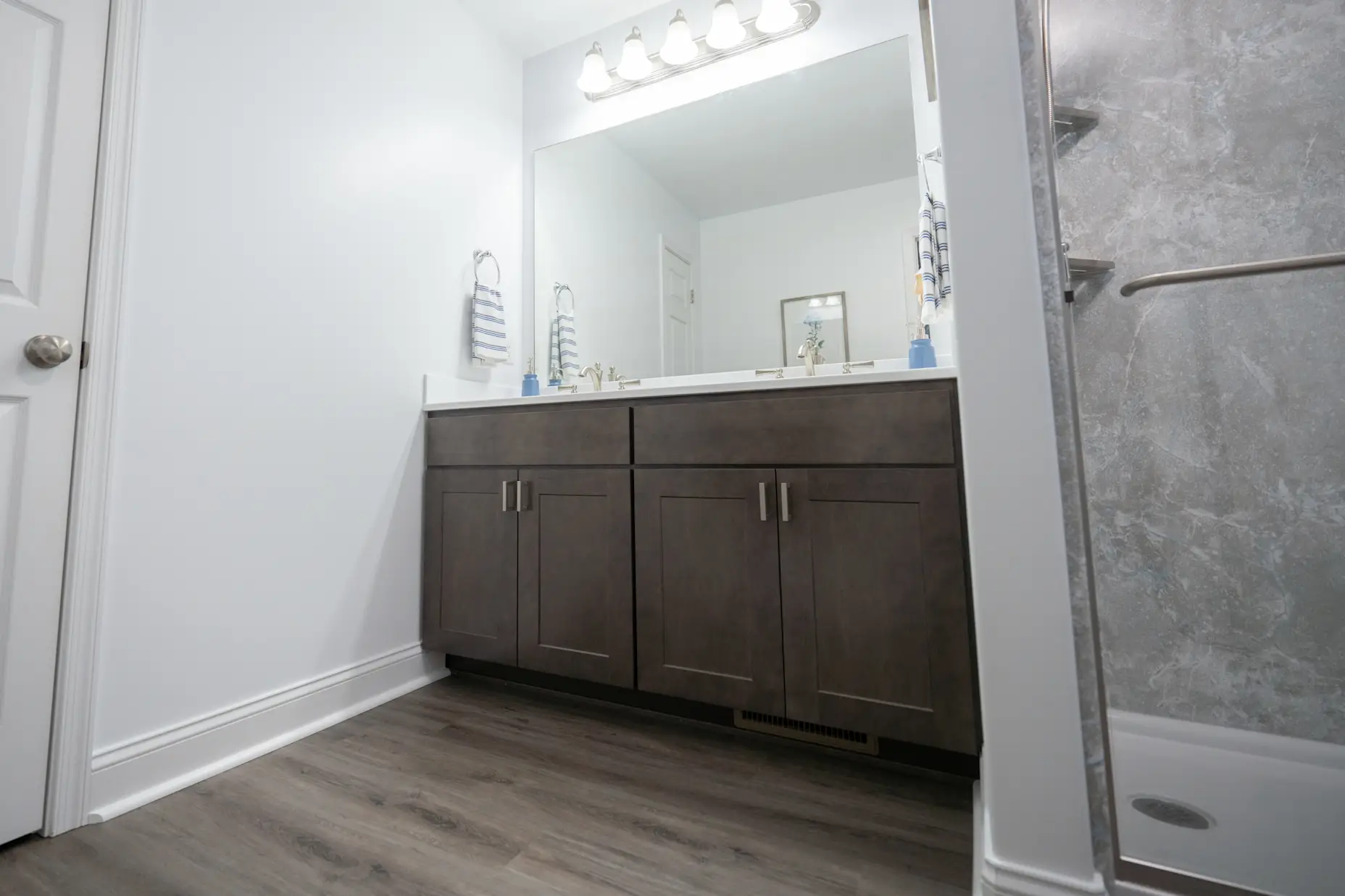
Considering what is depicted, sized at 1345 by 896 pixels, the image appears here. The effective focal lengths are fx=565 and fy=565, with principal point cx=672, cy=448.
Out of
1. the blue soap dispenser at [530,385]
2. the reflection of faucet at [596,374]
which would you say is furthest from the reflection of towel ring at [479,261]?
the reflection of faucet at [596,374]

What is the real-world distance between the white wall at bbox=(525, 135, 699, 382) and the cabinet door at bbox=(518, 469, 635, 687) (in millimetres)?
708

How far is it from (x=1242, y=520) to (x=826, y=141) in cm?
154

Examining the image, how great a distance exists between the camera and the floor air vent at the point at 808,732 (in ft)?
4.28

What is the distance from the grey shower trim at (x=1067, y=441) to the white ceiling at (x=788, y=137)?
0.98 m

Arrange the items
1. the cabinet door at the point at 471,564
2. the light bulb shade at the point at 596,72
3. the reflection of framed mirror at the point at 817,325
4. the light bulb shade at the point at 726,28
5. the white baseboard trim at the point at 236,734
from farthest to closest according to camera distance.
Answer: the light bulb shade at the point at 596,72, the light bulb shade at the point at 726,28, the reflection of framed mirror at the point at 817,325, the cabinet door at the point at 471,564, the white baseboard trim at the point at 236,734

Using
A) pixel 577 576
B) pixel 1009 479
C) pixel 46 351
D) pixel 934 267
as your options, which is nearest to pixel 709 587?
pixel 577 576

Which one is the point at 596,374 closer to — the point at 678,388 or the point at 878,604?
the point at 678,388

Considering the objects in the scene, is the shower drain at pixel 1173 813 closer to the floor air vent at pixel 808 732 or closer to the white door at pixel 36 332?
the floor air vent at pixel 808 732

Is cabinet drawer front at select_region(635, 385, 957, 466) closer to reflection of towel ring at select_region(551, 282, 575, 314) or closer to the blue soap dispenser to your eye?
the blue soap dispenser

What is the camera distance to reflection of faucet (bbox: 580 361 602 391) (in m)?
2.16

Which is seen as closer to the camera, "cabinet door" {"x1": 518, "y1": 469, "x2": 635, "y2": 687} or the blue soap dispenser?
"cabinet door" {"x1": 518, "y1": 469, "x2": 635, "y2": 687}

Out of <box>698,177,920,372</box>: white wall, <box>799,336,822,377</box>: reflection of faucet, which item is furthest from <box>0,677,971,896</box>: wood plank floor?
<box>698,177,920,372</box>: white wall

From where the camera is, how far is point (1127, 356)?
1.30 m

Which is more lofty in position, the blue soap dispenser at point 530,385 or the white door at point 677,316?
the white door at point 677,316
